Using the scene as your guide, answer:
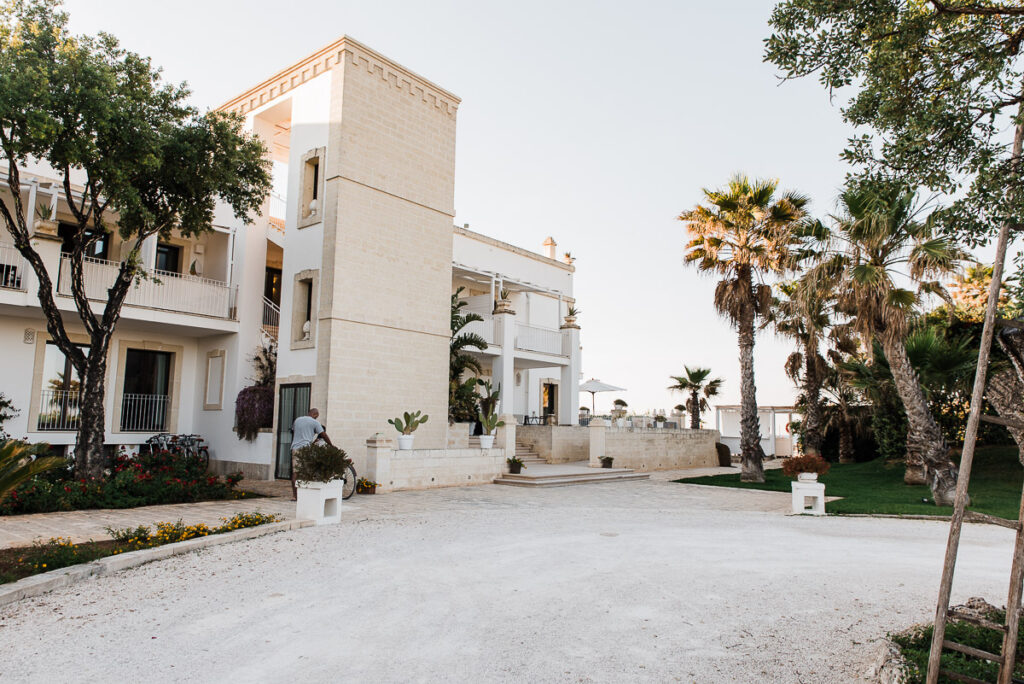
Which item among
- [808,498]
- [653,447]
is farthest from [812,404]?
[808,498]

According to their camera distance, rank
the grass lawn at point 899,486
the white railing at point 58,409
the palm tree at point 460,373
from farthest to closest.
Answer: the palm tree at point 460,373, the white railing at point 58,409, the grass lawn at point 899,486

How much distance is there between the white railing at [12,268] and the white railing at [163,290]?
65 cm

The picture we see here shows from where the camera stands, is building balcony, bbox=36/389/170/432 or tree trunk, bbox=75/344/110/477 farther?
building balcony, bbox=36/389/170/432

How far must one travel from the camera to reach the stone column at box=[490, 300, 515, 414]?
71.7 ft

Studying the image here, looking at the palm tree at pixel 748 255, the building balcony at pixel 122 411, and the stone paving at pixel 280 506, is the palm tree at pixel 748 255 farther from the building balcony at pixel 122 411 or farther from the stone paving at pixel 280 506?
the building balcony at pixel 122 411

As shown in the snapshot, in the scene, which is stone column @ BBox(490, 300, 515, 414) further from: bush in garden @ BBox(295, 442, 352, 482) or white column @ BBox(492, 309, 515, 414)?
bush in garden @ BBox(295, 442, 352, 482)

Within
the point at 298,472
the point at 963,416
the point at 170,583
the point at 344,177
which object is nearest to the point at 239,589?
the point at 170,583

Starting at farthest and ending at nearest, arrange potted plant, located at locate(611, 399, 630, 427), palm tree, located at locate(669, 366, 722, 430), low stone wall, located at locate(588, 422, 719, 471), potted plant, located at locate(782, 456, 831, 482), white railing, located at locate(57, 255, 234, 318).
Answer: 1. palm tree, located at locate(669, 366, 722, 430)
2. potted plant, located at locate(611, 399, 630, 427)
3. low stone wall, located at locate(588, 422, 719, 471)
4. white railing, located at locate(57, 255, 234, 318)
5. potted plant, located at locate(782, 456, 831, 482)

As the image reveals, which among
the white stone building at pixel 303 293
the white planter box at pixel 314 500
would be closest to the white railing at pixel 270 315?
the white stone building at pixel 303 293

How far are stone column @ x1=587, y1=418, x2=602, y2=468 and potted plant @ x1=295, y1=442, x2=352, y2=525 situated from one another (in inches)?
441

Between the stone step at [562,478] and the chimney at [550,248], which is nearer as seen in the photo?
the stone step at [562,478]

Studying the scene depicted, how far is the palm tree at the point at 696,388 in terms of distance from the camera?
31578 mm

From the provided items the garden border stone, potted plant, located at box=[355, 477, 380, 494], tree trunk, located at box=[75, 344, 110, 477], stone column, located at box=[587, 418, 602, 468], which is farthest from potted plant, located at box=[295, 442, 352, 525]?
stone column, located at box=[587, 418, 602, 468]

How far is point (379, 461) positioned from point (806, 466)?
8.29 metres
